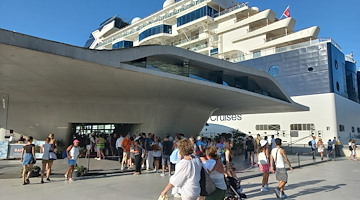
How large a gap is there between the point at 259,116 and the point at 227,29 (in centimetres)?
1459

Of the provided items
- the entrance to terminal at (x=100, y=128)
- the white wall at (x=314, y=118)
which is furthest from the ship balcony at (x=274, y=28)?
the entrance to terminal at (x=100, y=128)

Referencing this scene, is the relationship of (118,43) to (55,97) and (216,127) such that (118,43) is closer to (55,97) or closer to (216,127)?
(216,127)

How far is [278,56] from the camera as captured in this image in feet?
117

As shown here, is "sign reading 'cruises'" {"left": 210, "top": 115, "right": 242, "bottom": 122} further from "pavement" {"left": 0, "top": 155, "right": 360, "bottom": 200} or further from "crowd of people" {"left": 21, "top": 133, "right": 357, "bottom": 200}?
"pavement" {"left": 0, "top": 155, "right": 360, "bottom": 200}

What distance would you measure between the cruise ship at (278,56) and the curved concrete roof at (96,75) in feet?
53.8

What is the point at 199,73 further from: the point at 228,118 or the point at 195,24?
the point at 195,24

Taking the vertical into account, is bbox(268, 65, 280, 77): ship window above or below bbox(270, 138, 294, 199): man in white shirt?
above

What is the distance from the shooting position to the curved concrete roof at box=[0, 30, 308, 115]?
8711 millimetres

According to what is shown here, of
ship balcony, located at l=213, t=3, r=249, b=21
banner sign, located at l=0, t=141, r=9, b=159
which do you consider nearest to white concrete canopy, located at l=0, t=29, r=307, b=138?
banner sign, located at l=0, t=141, r=9, b=159

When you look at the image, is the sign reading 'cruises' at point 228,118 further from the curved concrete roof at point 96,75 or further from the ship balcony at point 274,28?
the curved concrete roof at point 96,75

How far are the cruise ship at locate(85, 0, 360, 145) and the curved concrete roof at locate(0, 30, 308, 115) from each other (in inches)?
645

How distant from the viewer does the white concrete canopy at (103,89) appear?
367 inches

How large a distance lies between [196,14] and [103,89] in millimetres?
31229

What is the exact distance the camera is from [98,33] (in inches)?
2640
